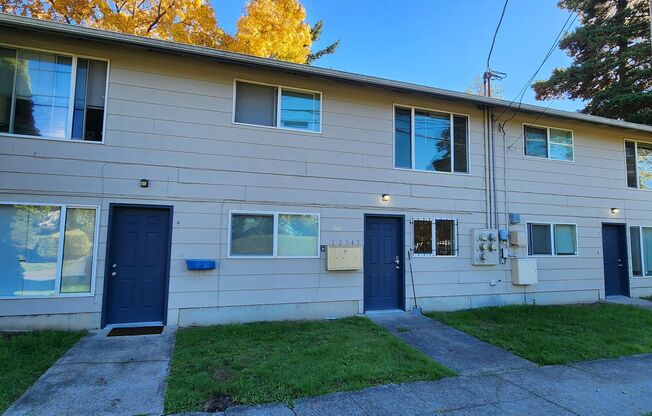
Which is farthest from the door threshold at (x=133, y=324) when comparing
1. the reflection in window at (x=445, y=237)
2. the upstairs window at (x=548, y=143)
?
the upstairs window at (x=548, y=143)

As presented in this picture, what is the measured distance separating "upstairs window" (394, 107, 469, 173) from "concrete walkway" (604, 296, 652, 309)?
5.39m

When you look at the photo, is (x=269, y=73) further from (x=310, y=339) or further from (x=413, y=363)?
(x=413, y=363)

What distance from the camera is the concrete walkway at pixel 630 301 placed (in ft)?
28.7

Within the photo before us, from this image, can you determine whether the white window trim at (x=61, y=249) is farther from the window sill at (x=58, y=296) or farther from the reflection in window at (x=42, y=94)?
the reflection in window at (x=42, y=94)

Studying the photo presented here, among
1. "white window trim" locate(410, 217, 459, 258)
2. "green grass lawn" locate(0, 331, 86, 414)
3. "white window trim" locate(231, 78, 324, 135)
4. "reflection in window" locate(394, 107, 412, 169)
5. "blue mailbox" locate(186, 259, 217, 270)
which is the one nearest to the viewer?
"green grass lawn" locate(0, 331, 86, 414)

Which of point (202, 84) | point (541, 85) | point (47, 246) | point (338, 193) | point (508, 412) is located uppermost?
point (541, 85)

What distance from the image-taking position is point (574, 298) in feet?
29.6

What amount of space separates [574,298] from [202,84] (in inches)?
397

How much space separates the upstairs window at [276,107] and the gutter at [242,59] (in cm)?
45

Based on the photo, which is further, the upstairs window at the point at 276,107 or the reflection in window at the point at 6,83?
the upstairs window at the point at 276,107

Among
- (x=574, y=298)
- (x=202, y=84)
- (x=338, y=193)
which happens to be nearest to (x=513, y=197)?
(x=574, y=298)

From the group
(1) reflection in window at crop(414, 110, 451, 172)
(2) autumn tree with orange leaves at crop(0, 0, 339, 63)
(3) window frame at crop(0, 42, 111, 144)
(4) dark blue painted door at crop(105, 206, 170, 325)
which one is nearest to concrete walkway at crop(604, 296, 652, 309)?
(1) reflection in window at crop(414, 110, 451, 172)

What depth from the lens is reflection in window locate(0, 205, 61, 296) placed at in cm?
543

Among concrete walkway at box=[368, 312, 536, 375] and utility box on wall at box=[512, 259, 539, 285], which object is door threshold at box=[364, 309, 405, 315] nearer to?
concrete walkway at box=[368, 312, 536, 375]
